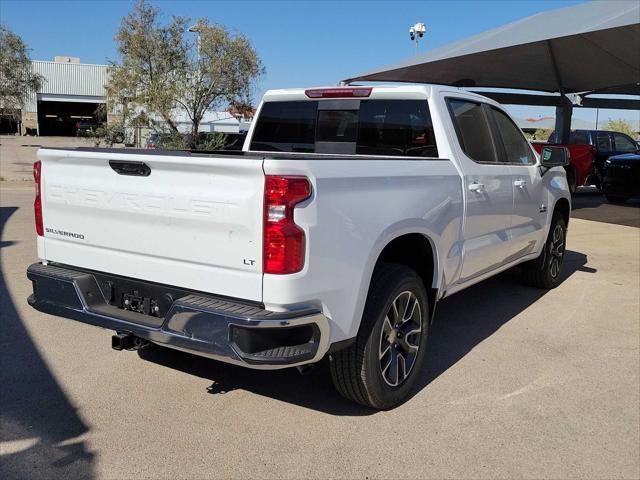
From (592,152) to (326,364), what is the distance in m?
15.9

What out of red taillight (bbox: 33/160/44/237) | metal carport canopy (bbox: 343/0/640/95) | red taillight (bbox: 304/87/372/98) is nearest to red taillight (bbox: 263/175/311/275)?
red taillight (bbox: 33/160/44/237)

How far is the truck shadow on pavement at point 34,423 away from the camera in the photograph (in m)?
3.00

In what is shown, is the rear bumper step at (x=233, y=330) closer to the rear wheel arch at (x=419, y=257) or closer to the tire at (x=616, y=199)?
the rear wheel arch at (x=419, y=257)

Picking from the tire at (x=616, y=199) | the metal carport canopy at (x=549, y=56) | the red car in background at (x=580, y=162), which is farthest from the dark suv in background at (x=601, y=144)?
the tire at (x=616, y=199)

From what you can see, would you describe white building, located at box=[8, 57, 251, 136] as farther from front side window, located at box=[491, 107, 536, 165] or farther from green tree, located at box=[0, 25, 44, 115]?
front side window, located at box=[491, 107, 536, 165]

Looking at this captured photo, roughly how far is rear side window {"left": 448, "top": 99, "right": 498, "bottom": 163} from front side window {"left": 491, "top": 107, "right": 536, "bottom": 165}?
12.4 inches

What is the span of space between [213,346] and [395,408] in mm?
1459

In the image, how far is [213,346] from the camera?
9.45 ft

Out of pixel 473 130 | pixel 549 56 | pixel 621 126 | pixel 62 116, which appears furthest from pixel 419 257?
pixel 62 116

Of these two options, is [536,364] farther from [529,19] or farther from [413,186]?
[529,19]

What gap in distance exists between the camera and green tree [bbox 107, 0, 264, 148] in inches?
714

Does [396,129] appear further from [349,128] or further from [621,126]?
[621,126]

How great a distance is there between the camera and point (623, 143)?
19781 mm

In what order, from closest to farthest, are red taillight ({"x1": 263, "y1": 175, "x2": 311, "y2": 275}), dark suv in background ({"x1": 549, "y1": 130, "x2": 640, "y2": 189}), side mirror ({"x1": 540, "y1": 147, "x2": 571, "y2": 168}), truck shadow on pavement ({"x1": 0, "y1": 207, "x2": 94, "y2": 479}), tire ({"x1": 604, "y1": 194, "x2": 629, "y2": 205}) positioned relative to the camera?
red taillight ({"x1": 263, "y1": 175, "x2": 311, "y2": 275})
truck shadow on pavement ({"x1": 0, "y1": 207, "x2": 94, "y2": 479})
side mirror ({"x1": 540, "y1": 147, "x2": 571, "y2": 168})
tire ({"x1": 604, "y1": 194, "x2": 629, "y2": 205})
dark suv in background ({"x1": 549, "y1": 130, "x2": 640, "y2": 189})
